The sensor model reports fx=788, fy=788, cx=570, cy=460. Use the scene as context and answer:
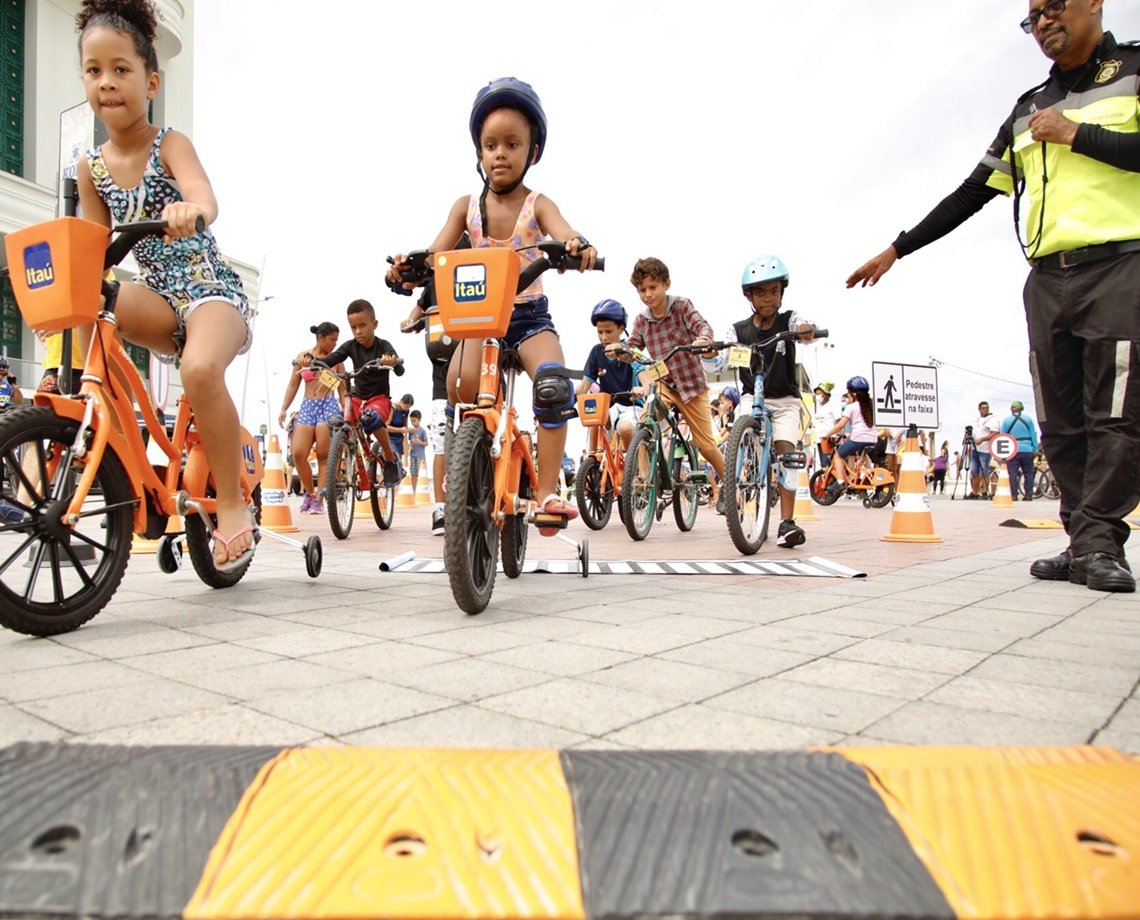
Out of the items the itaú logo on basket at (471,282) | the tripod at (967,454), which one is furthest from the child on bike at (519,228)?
the tripod at (967,454)

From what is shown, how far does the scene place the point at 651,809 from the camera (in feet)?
3.38

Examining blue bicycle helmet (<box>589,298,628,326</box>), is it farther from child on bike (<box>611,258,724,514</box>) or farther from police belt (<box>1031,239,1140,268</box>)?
police belt (<box>1031,239,1140,268</box>)

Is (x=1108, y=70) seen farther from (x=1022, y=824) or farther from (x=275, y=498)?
(x=275, y=498)

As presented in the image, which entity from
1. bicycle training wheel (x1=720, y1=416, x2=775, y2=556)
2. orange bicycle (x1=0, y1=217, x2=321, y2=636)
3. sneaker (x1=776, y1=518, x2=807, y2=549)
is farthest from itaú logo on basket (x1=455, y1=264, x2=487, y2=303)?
sneaker (x1=776, y1=518, x2=807, y2=549)

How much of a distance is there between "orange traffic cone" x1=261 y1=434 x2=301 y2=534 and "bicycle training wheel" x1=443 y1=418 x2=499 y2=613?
15.2ft

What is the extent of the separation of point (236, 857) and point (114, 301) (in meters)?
2.46

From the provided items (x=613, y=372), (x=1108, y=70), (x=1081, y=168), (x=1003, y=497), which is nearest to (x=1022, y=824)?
(x=1081, y=168)

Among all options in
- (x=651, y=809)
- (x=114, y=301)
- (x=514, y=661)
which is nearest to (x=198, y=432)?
(x=114, y=301)

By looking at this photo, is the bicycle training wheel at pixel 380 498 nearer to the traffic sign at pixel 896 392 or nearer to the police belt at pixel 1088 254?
the police belt at pixel 1088 254

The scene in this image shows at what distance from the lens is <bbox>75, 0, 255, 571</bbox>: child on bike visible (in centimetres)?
291

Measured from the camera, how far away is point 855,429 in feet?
47.1

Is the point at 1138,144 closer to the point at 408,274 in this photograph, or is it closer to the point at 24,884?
the point at 408,274

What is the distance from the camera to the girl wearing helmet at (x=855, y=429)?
46.2 ft

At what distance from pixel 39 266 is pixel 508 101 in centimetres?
200
